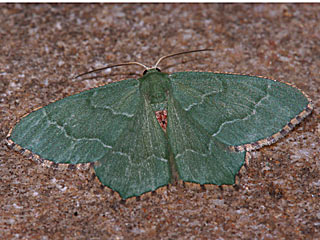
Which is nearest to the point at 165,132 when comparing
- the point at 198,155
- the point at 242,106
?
the point at 198,155

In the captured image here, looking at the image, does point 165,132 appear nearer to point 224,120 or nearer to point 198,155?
point 198,155

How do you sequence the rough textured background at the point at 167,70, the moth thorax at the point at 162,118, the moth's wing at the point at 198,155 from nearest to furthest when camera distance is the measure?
the rough textured background at the point at 167,70
the moth's wing at the point at 198,155
the moth thorax at the point at 162,118

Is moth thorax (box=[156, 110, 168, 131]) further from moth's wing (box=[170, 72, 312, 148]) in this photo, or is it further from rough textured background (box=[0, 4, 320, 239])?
rough textured background (box=[0, 4, 320, 239])

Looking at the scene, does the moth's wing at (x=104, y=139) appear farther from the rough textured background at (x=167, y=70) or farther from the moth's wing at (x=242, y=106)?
the moth's wing at (x=242, y=106)

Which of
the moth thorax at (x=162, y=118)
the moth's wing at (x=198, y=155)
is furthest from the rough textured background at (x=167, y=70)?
the moth thorax at (x=162, y=118)

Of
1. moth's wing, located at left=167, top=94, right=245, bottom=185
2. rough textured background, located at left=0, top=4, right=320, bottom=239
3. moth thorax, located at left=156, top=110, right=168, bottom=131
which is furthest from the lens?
moth thorax, located at left=156, top=110, right=168, bottom=131

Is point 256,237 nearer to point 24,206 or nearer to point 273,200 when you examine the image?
point 273,200

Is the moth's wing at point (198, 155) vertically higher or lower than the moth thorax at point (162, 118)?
lower

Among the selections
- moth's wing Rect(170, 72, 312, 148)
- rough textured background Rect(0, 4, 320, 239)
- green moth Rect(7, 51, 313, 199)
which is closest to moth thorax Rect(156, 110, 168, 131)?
green moth Rect(7, 51, 313, 199)
